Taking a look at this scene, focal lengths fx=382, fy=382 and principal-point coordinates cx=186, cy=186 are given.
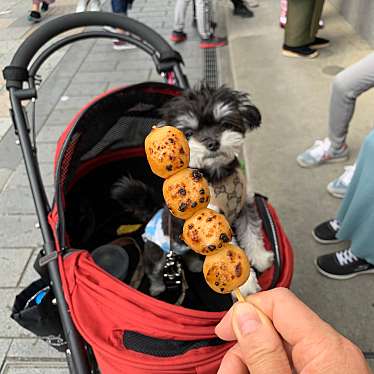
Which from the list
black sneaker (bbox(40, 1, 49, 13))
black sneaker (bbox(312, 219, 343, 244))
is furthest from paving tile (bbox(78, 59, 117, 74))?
black sneaker (bbox(312, 219, 343, 244))

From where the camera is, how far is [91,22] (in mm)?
1971

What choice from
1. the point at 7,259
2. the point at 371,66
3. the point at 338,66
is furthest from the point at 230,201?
the point at 338,66

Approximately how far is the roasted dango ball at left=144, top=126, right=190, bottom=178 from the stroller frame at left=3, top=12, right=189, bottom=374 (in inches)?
26.1

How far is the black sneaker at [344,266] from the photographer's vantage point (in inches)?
91.6

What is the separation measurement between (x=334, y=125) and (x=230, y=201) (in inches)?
61.3

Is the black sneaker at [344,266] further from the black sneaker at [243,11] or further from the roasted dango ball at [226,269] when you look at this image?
the black sneaker at [243,11]

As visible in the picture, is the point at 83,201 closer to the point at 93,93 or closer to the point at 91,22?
the point at 91,22

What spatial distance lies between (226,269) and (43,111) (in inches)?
150

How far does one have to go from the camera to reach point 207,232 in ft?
3.21

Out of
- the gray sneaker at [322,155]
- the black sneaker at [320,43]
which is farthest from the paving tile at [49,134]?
the black sneaker at [320,43]

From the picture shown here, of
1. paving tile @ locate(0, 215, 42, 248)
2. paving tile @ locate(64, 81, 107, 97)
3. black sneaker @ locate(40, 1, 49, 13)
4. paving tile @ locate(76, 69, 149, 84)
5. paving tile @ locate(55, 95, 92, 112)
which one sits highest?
black sneaker @ locate(40, 1, 49, 13)

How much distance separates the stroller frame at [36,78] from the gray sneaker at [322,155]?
1.56 meters

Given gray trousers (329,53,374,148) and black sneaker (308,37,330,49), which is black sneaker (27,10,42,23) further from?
gray trousers (329,53,374,148)

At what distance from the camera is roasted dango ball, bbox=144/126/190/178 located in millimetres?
999
